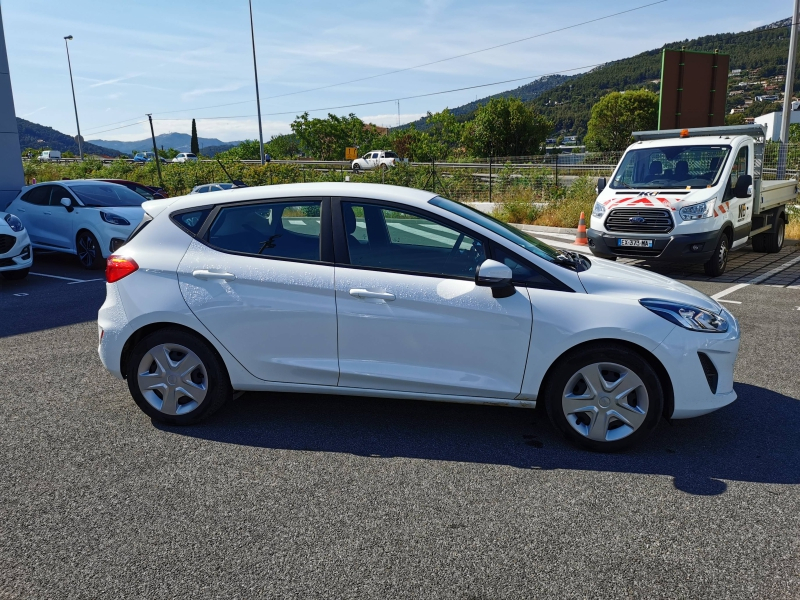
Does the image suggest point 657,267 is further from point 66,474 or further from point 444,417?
point 66,474

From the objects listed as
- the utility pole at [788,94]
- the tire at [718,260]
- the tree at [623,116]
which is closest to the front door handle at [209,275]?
the tire at [718,260]

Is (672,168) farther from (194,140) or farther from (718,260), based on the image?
(194,140)

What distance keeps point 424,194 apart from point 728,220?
7.59 metres

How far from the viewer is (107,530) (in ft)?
10.8

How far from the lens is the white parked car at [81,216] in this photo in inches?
447

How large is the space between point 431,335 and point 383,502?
41.0 inches

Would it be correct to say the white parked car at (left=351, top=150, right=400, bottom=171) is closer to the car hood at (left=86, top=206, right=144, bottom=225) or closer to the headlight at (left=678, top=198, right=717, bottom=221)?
the car hood at (left=86, top=206, right=144, bottom=225)

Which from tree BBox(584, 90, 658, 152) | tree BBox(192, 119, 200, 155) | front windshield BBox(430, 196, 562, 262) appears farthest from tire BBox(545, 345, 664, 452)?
tree BBox(192, 119, 200, 155)

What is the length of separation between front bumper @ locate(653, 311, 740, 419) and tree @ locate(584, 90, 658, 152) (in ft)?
254

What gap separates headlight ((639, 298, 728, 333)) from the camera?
4043 mm

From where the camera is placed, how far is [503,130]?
229 ft

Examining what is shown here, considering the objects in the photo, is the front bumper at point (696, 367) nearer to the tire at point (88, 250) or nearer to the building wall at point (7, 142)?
the tire at point (88, 250)

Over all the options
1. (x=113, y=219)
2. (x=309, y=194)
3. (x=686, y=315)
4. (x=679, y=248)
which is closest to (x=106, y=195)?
(x=113, y=219)

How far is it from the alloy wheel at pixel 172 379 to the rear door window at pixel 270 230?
0.76 meters
